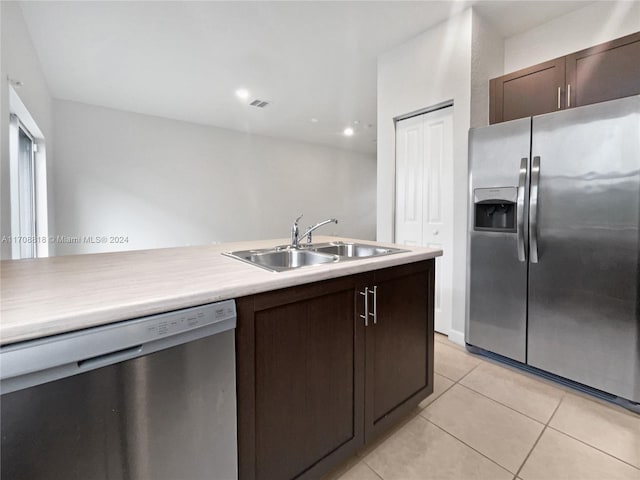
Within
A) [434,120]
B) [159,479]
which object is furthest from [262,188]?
[159,479]

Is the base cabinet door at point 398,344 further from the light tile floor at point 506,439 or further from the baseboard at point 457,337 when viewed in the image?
the baseboard at point 457,337

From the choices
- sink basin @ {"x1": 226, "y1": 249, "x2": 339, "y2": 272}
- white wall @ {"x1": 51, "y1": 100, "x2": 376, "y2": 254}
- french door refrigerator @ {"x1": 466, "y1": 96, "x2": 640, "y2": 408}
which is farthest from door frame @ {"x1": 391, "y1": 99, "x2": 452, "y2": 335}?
white wall @ {"x1": 51, "y1": 100, "x2": 376, "y2": 254}

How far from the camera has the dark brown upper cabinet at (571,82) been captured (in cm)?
192

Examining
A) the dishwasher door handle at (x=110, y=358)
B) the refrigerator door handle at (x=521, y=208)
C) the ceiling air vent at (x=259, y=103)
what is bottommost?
the dishwasher door handle at (x=110, y=358)

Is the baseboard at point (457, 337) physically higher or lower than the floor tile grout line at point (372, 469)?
higher

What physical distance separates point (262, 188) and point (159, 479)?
228 inches

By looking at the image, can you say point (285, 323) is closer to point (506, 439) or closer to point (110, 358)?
point (110, 358)

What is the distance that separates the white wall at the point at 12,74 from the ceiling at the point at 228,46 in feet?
0.53

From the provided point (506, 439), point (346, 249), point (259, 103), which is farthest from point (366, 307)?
point (259, 103)

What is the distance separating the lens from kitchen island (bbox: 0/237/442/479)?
0.78 m

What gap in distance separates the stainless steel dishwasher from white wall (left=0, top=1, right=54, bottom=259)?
2024 millimetres

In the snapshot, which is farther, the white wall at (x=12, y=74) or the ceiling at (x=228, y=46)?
the ceiling at (x=228, y=46)

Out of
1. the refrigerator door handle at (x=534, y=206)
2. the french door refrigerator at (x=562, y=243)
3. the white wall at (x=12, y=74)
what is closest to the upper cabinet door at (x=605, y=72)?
the french door refrigerator at (x=562, y=243)

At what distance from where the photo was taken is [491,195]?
220cm
